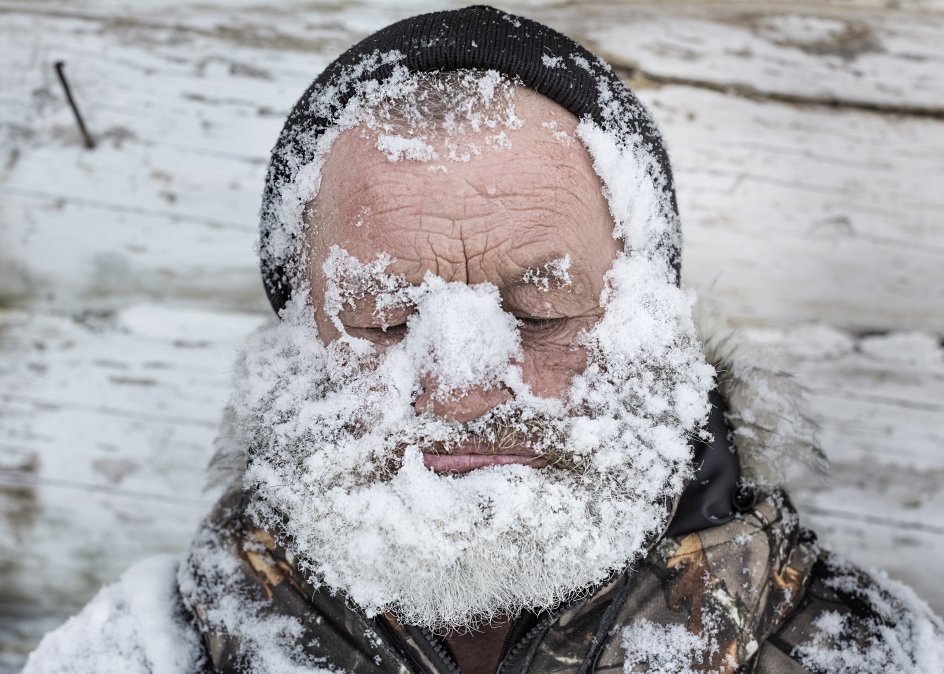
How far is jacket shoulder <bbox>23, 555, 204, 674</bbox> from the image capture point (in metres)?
1.52

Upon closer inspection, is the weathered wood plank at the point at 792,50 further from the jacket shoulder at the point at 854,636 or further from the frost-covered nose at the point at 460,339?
the jacket shoulder at the point at 854,636

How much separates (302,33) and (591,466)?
1.48m

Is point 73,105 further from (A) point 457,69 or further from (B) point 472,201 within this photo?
(B) point 472,201

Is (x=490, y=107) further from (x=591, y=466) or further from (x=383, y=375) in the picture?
(x=591, y=466)

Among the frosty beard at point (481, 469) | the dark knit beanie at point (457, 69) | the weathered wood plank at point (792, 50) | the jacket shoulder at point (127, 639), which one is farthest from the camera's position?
the weathered wood plank at point (792, 50)

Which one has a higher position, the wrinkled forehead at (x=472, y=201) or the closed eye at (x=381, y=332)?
the wrinkled forehead at (x=472, y=201)

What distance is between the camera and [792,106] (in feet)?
6.59

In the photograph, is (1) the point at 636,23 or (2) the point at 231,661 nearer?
(2) the point at 231,661

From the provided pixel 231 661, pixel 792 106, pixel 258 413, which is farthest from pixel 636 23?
pixel 231 661

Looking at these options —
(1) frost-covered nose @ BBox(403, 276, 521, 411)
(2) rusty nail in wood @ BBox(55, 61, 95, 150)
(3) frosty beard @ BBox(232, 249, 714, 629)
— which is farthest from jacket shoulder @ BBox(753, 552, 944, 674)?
(2) rusty nail in wood @ BBox(55, 61, 95, 150)

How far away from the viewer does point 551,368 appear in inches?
53.5

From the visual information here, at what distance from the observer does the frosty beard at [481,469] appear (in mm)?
1277

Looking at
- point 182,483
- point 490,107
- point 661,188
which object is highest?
point 490,107

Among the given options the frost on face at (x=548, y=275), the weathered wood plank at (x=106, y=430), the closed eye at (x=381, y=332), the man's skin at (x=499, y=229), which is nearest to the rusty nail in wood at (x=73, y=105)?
the weathered wood plank at (x=106, y=430)
